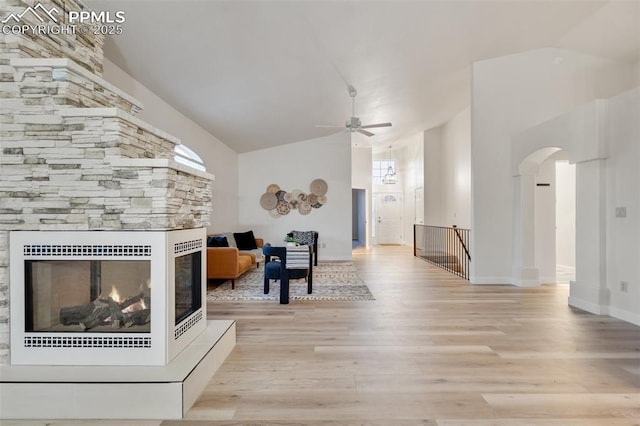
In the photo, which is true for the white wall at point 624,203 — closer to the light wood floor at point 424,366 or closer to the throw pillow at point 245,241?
the light wood floor at point 424,366

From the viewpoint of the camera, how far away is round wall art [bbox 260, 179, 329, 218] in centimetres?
809

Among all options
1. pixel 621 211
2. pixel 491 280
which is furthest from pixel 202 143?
pixel 621 211

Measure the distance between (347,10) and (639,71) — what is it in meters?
5.43

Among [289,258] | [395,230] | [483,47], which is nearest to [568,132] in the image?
[483,47]

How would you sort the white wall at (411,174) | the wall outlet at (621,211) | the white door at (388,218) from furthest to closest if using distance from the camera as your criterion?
the white door at (388,218)
the white wall at (411,174)
the wall outlet at (621,211)

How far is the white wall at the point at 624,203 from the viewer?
133 inches

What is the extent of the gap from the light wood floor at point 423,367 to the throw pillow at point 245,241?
118 inches

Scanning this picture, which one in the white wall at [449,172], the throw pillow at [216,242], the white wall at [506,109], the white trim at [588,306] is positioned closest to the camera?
the white trim at [588,306]

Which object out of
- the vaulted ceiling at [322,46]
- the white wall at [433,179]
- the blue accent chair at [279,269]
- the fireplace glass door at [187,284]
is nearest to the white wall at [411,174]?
the white wall at [433,179]

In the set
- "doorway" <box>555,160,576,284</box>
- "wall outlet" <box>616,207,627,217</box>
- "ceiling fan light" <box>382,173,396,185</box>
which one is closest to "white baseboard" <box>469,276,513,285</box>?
"wall outlet" <box>616,207,627,217</box>

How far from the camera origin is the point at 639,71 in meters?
5.18

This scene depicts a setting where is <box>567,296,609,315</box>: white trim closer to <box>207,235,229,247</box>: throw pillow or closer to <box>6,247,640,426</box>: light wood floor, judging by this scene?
<box>6,247,640,426</box>: light wood floor

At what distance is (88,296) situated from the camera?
1920 mm

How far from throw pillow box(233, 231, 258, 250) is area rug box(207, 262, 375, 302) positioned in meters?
→ 0.88
